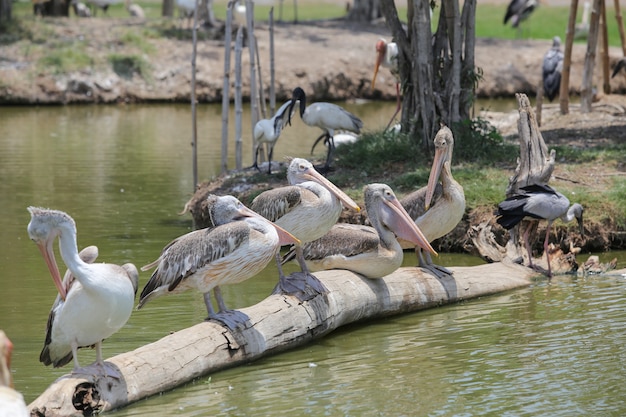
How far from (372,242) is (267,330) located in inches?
58.0

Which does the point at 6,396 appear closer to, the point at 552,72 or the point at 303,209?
the point at 303,209

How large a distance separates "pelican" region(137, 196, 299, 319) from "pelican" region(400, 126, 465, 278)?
236cm

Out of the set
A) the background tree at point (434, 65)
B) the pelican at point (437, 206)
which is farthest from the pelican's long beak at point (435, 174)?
the background tree at point (434, 65)

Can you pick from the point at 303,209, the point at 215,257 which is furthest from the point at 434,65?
the point at 215,257

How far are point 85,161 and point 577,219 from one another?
9652mm

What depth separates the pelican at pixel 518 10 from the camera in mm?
30953

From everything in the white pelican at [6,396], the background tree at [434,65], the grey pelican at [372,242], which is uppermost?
the background tree at [434,65]

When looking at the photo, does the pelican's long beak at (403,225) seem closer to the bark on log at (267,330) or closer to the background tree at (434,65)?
the bark on log at (267,330)

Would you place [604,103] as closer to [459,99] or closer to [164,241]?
[459,99]

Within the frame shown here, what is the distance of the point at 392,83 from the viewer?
91.0ft

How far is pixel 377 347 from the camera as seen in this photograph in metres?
8.41

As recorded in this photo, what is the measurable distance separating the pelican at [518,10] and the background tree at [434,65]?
1765 cm

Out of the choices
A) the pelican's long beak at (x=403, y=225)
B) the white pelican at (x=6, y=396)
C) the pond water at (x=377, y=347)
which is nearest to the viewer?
the white pelican at (x=6, y=396)

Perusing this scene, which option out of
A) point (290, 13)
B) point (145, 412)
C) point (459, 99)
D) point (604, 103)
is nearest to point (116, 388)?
point (145, 412)
